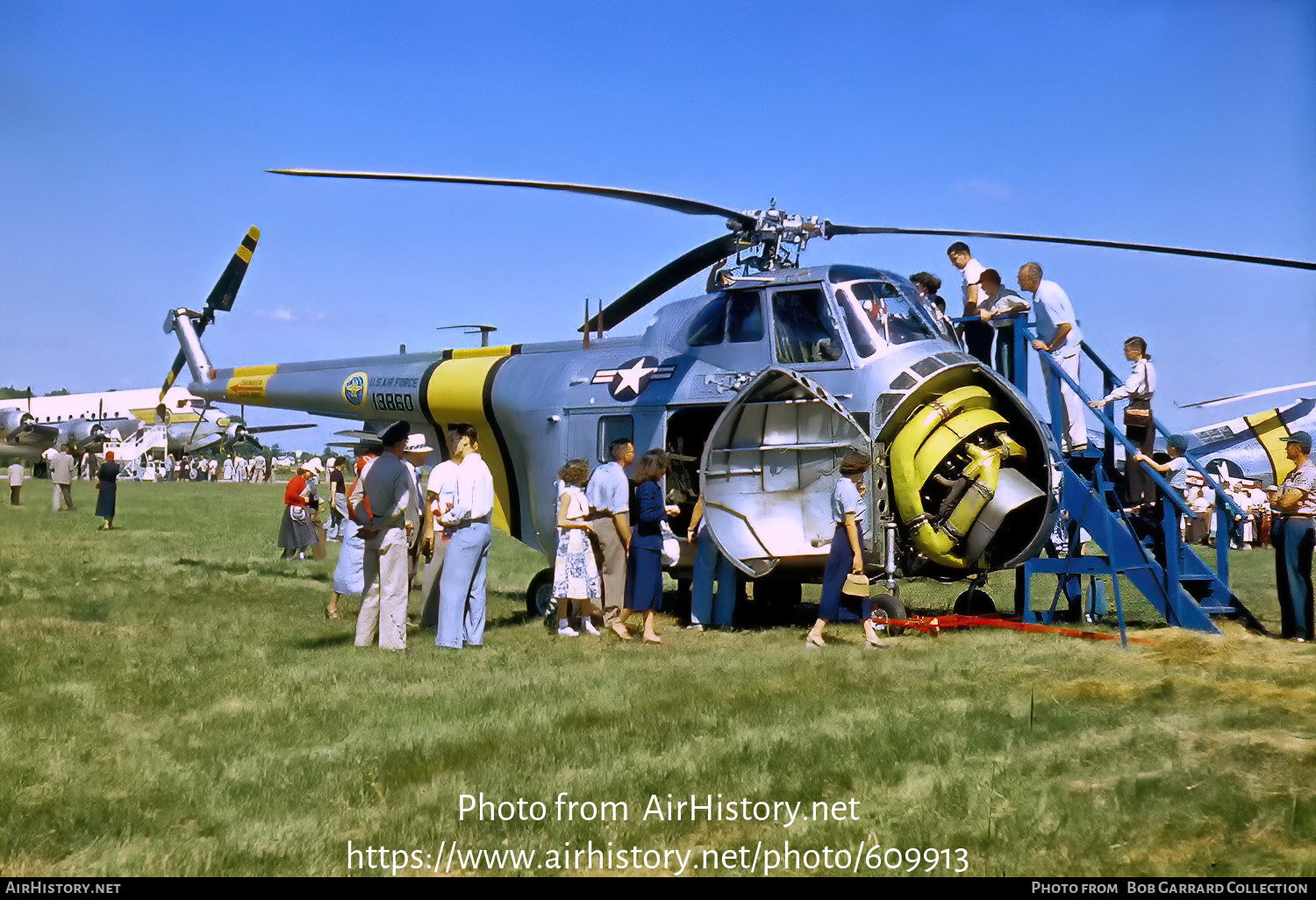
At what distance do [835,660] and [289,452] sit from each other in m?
97.8

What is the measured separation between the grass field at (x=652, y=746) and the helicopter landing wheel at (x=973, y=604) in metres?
1.55

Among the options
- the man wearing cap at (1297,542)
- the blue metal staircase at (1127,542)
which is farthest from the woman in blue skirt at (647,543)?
the man wearing cap at (1297,542)

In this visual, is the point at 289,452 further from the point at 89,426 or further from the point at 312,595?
the point at 312,595

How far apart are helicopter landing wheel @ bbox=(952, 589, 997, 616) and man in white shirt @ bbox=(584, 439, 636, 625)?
3.38 meters

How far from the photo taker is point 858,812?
5.57 metres

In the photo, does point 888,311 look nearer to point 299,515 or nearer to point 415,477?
point 415,477

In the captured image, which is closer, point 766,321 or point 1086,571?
point 1086,571

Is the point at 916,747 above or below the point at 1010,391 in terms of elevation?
below

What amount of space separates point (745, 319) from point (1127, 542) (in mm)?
4072

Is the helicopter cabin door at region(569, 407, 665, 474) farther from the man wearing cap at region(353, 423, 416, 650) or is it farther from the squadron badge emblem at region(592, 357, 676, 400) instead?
the man wearing cap at region(353, 423, 416, 650)

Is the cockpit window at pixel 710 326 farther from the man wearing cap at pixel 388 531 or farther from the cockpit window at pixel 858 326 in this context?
the man wearing cap at pixel 388 531

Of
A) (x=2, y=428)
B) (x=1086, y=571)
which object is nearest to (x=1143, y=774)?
(x=1086, y=571)

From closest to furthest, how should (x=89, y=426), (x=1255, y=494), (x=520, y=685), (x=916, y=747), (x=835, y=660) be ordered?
(x=916, y=747), (x=520, y=685), (x=835, y=660), (x=1255, y=494), (x=89, y=426)

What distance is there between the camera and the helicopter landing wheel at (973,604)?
40.8 ft
